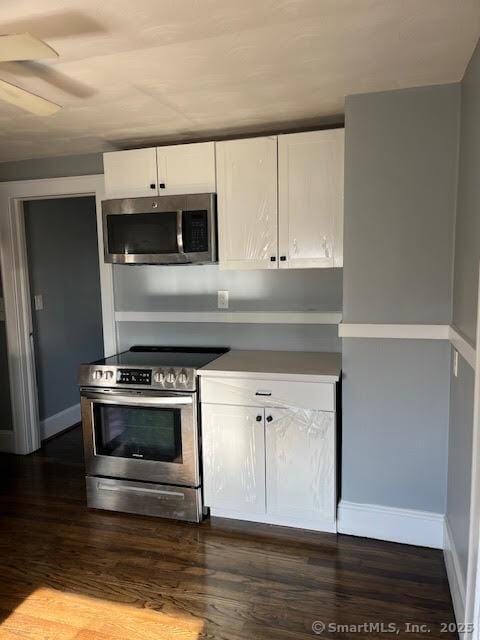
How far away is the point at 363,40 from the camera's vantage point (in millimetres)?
1773

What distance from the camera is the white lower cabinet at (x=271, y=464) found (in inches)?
99.1

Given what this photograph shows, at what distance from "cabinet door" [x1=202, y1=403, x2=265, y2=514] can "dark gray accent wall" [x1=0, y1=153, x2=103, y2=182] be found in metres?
1.93

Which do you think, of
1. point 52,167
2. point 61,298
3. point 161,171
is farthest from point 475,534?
point 61,298

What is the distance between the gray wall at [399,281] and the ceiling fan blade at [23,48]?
144 cm

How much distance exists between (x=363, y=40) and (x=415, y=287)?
3.72 feet

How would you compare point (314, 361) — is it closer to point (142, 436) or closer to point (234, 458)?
point (234, 458)

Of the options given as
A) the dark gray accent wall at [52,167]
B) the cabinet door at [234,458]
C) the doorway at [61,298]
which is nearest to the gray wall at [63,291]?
the doorway at [61,298]

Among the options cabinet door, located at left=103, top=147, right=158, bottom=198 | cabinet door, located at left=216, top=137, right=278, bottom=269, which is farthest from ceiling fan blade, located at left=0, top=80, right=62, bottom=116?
cabinet door, located at left=216, top=137, right=278, bottom=269

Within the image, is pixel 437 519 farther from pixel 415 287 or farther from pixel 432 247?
pixel 432 247

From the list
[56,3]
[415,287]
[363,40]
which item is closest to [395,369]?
[415,287]

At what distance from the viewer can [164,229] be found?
287 centimetres

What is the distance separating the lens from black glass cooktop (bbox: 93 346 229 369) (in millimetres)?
2795

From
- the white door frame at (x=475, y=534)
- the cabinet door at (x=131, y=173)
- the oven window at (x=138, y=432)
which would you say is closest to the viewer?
the white door frame at (x=475, y=534)

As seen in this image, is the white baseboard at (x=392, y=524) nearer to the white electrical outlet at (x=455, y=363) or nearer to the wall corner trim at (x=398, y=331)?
the white electrical outlet at (x=455, y=363)
